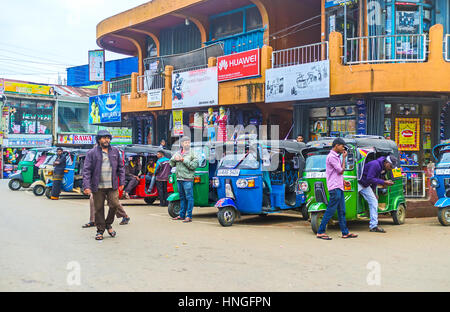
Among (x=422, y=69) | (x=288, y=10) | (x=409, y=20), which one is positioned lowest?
(x=422, y=69)

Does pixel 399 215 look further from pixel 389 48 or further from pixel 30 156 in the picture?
pixel 30 156

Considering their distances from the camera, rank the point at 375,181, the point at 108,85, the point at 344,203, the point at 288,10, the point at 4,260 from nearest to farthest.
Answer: the point at 4,260 < the point at 344,203 < the point at 375,181 < the point at 288,10 < the point at 108,85

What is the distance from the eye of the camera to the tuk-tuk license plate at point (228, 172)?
1023 centimetres

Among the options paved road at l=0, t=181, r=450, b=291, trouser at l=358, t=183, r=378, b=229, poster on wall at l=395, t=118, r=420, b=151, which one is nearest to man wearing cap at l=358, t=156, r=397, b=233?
trouser at l=358, t=183, r=378, b=229

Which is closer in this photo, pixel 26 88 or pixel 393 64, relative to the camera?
pixel 393 64

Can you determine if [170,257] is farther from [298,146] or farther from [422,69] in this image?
[422,69]

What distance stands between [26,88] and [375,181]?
109ft

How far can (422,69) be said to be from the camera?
13906 millimetres

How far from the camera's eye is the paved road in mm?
5195

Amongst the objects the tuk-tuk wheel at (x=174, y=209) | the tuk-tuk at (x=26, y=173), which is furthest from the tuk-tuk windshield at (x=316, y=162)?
the tuk-tuk at (x=26, y=173)

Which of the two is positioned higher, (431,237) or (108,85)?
(108,85)

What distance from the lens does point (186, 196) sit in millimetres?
10664

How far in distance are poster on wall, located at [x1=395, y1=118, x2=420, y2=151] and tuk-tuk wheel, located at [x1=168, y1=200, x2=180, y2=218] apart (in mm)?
8188

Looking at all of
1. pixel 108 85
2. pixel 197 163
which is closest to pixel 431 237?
pixel 197 163
